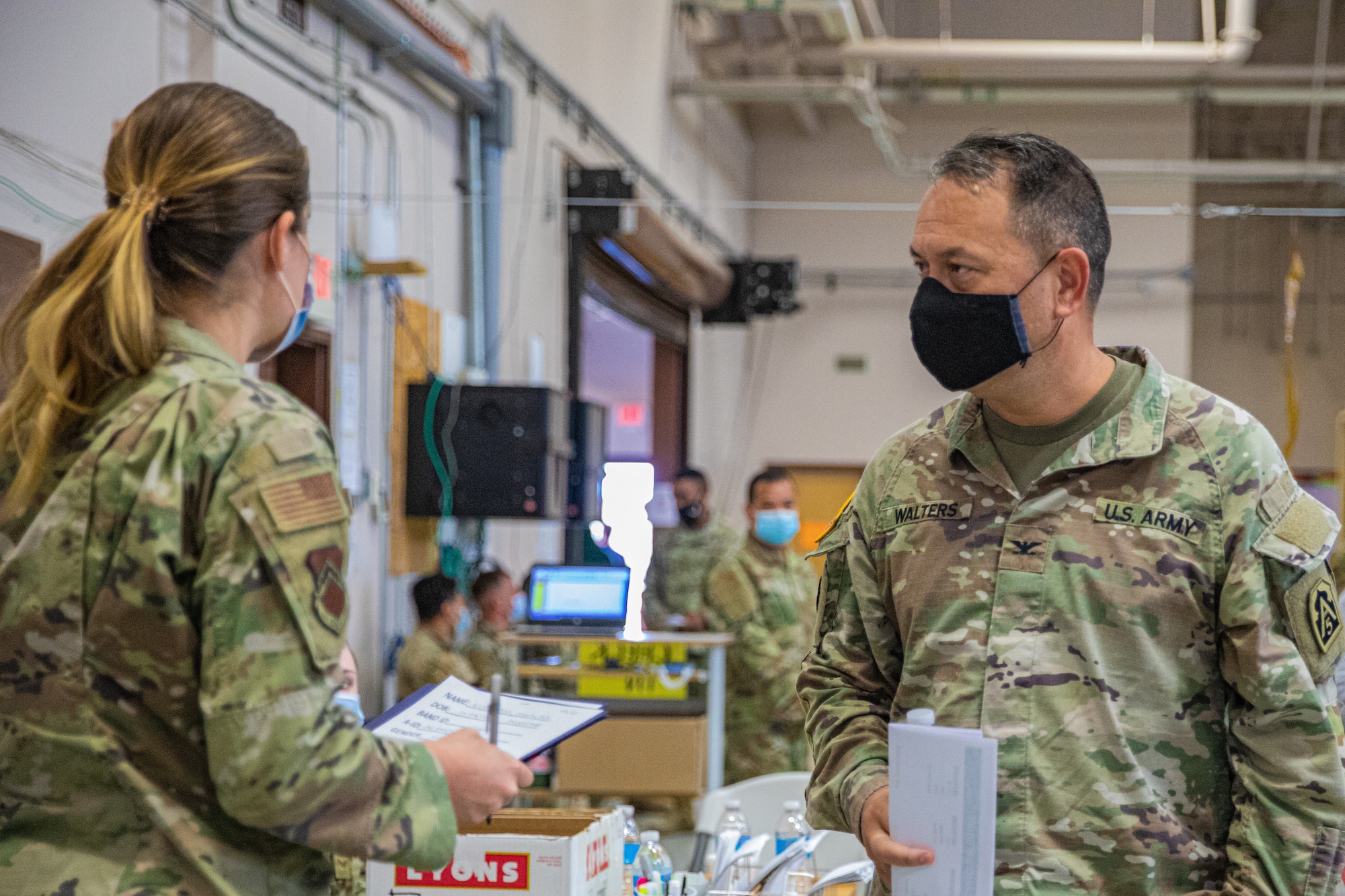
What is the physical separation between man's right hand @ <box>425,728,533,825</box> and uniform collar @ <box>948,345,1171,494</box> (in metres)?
0.68

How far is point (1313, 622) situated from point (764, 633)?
3488mm

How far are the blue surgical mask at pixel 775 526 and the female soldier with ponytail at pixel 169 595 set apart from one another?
12.2 ft

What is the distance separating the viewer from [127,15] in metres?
3.16

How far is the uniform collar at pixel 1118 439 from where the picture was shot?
1440mm

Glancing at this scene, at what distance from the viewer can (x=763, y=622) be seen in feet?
15.8

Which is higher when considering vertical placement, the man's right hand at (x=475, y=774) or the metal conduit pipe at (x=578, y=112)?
the metal conduit pipe at (x=578, y=112)

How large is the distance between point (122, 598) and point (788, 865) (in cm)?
135

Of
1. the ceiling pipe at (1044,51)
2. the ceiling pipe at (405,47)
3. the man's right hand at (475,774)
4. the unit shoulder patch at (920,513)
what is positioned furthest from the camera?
the ceiling pipe at (1044,51)

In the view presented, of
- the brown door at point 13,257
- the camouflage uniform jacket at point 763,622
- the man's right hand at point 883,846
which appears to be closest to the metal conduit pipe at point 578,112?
the camouflage uniform jacket at point 763,622

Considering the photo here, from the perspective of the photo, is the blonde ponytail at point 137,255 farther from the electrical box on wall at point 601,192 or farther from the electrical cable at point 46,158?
the electrical box on wall at point 601,192

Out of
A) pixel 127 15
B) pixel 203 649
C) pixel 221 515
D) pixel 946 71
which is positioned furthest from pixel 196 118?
pixel 946 71

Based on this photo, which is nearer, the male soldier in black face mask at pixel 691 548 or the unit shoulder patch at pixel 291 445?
the unit shoulder patch at pixel 291 445

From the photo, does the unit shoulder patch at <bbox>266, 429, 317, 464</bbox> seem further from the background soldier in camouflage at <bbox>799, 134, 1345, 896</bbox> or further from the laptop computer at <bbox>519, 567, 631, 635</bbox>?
the laptop computer at <bbox>519, 567, 631, 635</bbox>

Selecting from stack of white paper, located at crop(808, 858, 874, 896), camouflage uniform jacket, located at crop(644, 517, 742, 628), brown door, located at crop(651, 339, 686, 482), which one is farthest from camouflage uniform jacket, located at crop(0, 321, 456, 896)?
brown door, located at crop(651, 339, 686, 482)
